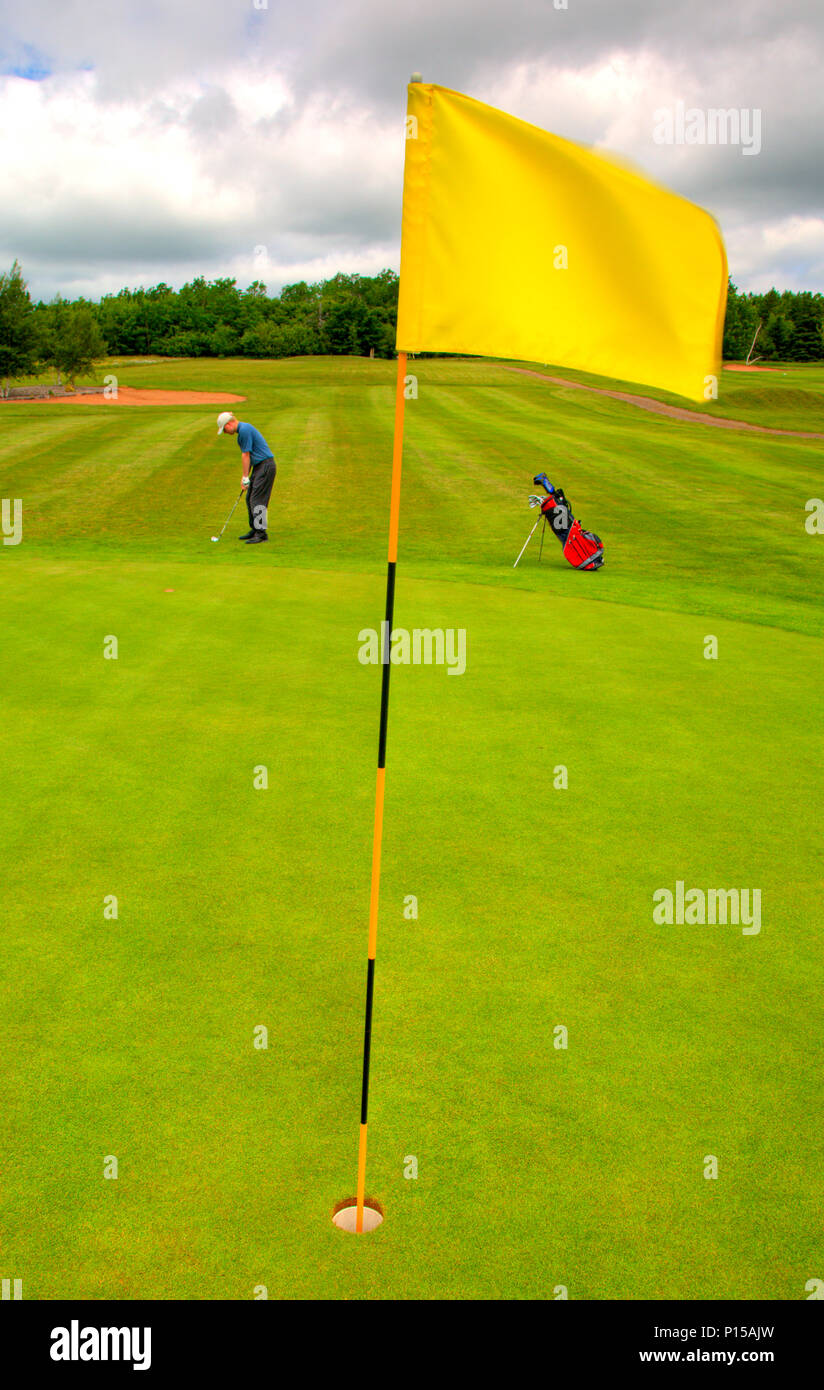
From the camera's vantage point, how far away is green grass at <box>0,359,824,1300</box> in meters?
3.03

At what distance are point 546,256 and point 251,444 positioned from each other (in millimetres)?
12981

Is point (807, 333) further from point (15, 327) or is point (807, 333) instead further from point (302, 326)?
point (15, 327)

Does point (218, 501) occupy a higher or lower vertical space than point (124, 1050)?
higher

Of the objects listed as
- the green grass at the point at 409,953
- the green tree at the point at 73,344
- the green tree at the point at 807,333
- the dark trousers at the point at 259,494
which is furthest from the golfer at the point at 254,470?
the green tree at the point at 807,333

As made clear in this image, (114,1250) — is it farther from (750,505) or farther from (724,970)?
(750,505)

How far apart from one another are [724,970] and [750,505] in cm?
1825

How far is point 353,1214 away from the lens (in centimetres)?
307

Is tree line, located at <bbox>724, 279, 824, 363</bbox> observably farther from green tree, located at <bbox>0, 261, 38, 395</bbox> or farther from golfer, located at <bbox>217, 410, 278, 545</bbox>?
golfer, located at <bbox>217, 410, 278, 545</bbox>

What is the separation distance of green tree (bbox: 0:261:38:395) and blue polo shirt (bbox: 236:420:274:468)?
43.1 meters

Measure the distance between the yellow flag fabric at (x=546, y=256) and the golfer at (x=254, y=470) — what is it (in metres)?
12.6

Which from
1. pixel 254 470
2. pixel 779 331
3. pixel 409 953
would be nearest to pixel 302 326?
pixel 779 331

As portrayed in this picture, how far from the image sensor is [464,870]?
5.27 m

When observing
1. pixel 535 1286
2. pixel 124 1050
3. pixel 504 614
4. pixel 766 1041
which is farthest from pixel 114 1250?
pixel 504 614

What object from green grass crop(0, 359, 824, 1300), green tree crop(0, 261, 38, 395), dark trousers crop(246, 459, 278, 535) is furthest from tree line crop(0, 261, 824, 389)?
green grass crop(0, 359, 824, 1300)
